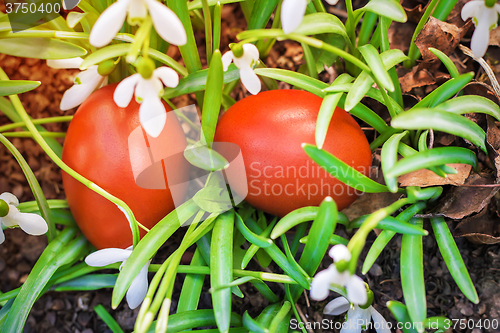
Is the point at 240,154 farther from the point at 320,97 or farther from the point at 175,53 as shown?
the point at 175,53

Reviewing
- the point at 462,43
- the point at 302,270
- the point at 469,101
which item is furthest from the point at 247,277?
the point at 462,43

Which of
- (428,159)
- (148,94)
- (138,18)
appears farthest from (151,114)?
(428,159)

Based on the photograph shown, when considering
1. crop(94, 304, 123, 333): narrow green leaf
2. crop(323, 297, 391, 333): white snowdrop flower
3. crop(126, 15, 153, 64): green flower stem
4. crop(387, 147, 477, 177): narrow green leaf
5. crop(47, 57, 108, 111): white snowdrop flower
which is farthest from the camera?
crop(94, 304, 123, 333): narrow green leaf

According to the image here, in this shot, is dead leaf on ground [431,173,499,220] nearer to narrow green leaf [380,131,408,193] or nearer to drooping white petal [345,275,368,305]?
narrow green leaf [380,131,408,193]

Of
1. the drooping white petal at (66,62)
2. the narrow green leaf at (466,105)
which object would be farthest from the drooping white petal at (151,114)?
the narrow green leaf at (466,105)

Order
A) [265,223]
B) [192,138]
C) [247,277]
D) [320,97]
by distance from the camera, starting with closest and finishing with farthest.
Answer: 1. [247,277]
2. [320,97]
3. [265,223]
4. [192,138]

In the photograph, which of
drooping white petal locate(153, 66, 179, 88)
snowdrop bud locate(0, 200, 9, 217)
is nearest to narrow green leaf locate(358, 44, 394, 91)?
drooping white petal locate(153, 66, 179, 88)
